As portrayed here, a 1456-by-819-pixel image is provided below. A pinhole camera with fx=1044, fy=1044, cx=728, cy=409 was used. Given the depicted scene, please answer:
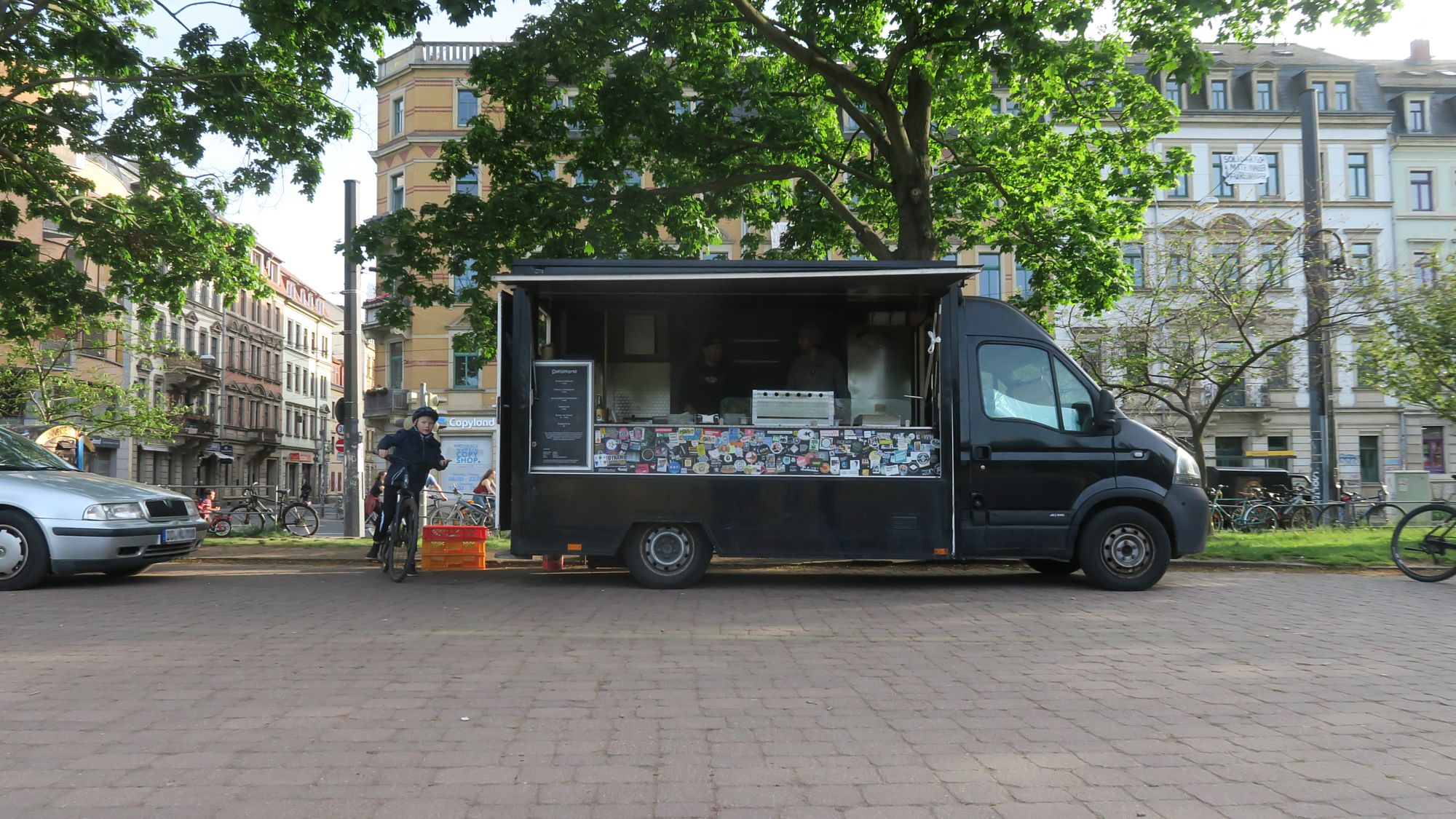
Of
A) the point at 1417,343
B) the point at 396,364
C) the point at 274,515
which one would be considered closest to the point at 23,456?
the point at 274,515

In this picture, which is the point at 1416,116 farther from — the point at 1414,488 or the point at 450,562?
the point at 450,562

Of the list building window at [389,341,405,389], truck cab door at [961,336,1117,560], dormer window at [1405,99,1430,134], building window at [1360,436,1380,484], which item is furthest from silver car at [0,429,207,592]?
dormer window at [1405,99,1430,134]

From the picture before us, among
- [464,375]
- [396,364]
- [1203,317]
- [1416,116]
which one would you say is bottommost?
[1203,317]

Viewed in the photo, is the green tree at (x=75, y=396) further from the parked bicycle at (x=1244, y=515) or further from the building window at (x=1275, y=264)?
the parked bicycle at (x=1244, y=515)

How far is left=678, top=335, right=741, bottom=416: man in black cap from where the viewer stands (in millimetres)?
11383

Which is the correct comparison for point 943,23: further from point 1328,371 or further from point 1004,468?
point 1328,371

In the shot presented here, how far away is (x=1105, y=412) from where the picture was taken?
9.49 metres

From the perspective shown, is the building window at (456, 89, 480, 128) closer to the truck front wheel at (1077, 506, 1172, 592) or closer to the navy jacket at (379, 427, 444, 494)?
the navy jacket at (379, 427, 444, 494)

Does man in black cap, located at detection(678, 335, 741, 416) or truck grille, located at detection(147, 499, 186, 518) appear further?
man in black cap, located at detection(678, 335, 741, 416)

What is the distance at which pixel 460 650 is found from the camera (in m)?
6.32

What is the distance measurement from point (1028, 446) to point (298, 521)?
62.9ft

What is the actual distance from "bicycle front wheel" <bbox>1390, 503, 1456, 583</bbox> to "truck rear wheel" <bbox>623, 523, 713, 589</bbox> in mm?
6954

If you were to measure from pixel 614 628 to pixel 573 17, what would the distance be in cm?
846

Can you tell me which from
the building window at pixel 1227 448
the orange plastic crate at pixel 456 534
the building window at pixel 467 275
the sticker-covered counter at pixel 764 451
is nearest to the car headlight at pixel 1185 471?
the sticker-covered counter at pixel 764 451
